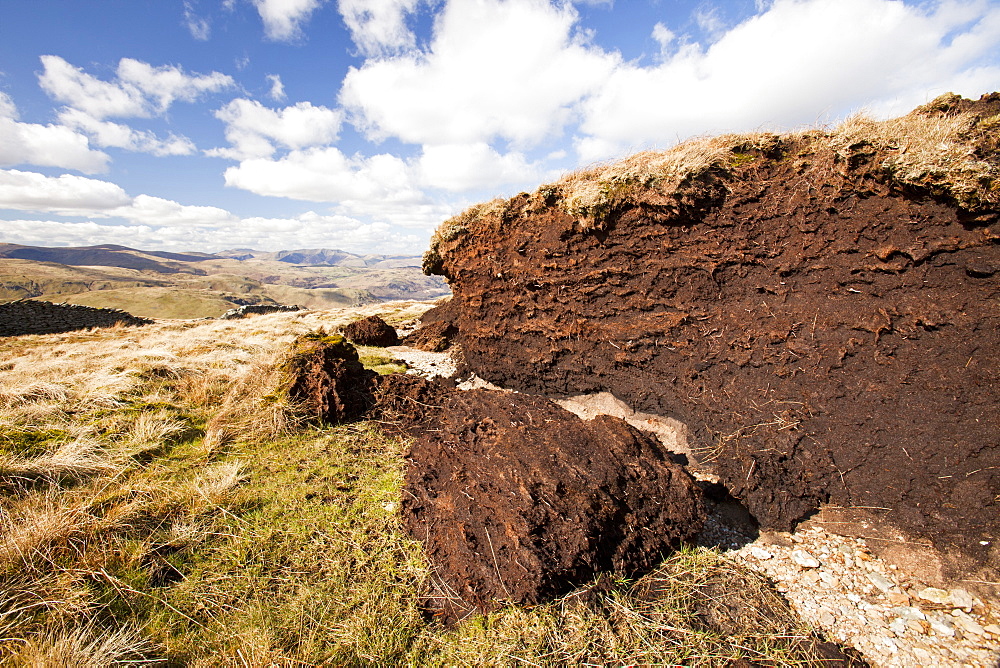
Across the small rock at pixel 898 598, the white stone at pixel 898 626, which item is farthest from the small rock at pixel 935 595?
the white stone at pixel 898 626

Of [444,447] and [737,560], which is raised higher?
[444,447]

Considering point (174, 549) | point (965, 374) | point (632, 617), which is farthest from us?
point (965, 374)

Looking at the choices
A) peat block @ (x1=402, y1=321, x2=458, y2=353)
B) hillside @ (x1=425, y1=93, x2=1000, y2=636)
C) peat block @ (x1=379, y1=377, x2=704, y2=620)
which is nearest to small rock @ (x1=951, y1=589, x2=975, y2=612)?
hillside @ (x1=425, y1=93, x2=1000, y2=636)

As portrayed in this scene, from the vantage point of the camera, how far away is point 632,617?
3.42 meters

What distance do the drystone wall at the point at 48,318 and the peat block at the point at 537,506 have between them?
115ft

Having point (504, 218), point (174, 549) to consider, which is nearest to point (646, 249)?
point (504, 218)

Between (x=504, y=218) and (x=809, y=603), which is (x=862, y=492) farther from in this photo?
(x=504, y=218)

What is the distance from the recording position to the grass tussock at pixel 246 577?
2.95m

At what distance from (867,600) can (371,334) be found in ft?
44.7

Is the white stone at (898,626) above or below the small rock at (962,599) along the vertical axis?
below

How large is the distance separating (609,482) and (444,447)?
2140 millimetres

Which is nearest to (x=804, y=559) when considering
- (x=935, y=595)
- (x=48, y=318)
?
(x=935, y=595)

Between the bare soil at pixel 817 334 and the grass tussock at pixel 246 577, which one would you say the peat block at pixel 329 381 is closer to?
the grass tussock at pixel 246 577

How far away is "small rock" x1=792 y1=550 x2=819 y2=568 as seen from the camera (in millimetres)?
4227
